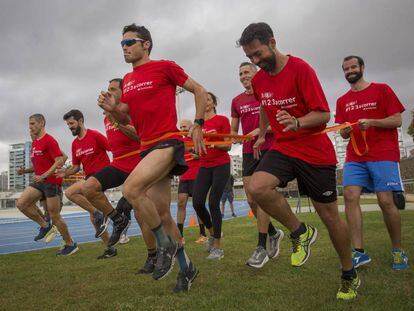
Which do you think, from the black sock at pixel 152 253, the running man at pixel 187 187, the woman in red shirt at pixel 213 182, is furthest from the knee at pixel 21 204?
the black sock at pixel 152 253

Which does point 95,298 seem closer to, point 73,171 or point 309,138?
point 309,138

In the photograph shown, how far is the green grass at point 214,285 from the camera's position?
341 cm

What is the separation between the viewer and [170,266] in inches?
143

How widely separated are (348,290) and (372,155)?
2.19m

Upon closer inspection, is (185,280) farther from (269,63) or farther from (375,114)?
(375,114)

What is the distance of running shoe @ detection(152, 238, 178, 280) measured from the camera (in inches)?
139

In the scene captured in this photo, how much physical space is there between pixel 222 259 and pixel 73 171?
3.64m

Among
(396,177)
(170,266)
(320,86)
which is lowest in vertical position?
(170,266)

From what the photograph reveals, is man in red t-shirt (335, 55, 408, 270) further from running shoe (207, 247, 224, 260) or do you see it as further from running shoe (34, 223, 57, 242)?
running shoe (34, 223, 57, 242)

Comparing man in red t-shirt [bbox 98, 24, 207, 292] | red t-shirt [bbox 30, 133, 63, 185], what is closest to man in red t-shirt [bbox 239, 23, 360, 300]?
man in red t-shirt [bbox 98, 24, 207, 292]

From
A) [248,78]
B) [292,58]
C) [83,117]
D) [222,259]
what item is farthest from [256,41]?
[83,117]

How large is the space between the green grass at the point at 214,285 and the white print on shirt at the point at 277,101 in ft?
5.89

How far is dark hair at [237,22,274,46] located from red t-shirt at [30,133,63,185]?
573cm

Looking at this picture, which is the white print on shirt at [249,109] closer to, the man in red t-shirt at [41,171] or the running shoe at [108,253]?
the running shoe at [108,253]
